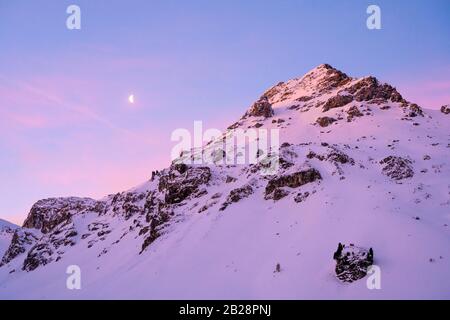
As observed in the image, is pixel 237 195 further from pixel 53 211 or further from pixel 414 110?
pixel 53 211

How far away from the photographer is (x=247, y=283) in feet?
99.0

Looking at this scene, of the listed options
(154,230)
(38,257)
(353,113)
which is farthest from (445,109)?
(38,257)

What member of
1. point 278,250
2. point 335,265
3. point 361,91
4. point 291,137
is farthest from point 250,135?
point 335,265

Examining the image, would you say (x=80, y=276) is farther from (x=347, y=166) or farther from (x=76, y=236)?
(x=347, y=166)

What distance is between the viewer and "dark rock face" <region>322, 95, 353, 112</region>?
79.5 metres

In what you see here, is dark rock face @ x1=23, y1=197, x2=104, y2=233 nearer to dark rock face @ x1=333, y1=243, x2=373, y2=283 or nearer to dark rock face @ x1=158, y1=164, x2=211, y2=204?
dark rock face @ x1=158, y1=164, x2=211, y2=204

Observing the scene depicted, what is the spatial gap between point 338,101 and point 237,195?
134 feet

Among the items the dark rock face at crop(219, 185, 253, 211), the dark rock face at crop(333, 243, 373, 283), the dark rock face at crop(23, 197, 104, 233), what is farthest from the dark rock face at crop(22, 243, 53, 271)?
the dark rock face at crop(333, 243, 373, 283)

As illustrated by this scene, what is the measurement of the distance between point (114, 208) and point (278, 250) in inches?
1992

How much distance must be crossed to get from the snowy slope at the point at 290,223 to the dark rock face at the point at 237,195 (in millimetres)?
163

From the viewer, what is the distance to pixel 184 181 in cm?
5875

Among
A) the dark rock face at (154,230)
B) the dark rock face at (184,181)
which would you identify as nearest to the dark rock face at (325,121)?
the dark rock face at (184,181)

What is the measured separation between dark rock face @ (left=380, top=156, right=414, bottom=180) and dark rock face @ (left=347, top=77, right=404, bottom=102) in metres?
33.6

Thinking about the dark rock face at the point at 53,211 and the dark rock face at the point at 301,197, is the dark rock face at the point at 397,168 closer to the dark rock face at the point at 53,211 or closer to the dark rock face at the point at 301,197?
the dark rock face at the point at 301,197
